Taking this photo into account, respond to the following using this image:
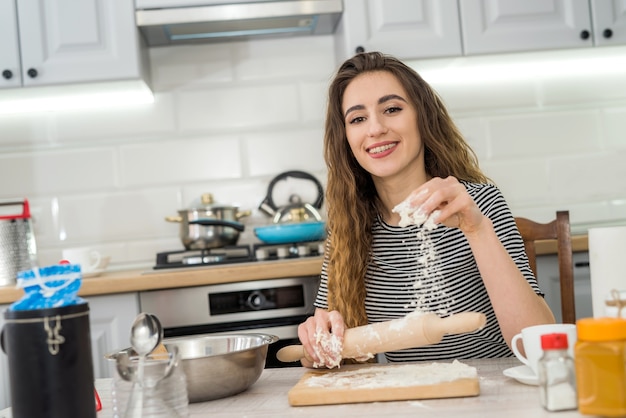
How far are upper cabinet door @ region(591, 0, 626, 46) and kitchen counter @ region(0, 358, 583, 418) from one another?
1.75 m

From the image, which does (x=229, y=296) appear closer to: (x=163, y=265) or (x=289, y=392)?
(x=163, y=265)

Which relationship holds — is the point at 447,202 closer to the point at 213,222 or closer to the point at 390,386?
the point at 390,386

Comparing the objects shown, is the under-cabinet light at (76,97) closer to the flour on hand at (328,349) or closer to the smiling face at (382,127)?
the smiling face at (382,127)

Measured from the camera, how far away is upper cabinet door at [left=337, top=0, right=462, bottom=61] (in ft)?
8.26

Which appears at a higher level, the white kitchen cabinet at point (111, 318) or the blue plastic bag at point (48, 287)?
the blue plastic bag at point (48, 287)

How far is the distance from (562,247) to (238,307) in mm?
961

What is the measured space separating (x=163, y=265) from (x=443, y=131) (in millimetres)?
1073

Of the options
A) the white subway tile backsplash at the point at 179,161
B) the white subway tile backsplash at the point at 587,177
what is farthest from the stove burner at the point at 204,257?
the white subway tile backsplash at the point at 587,177

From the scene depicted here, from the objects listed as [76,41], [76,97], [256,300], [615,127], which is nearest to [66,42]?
[76,41]

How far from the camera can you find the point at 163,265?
2465mm

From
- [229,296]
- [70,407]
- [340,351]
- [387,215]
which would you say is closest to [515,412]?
[340,351]

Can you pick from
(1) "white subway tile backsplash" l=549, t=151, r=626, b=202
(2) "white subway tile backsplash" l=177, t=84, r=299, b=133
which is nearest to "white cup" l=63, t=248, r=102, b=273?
(2) "white subway tile backsplash" l=177, t=84, r=299, b=133

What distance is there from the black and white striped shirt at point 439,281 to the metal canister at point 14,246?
3.88ft

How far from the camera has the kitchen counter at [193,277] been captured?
7.26 ft
